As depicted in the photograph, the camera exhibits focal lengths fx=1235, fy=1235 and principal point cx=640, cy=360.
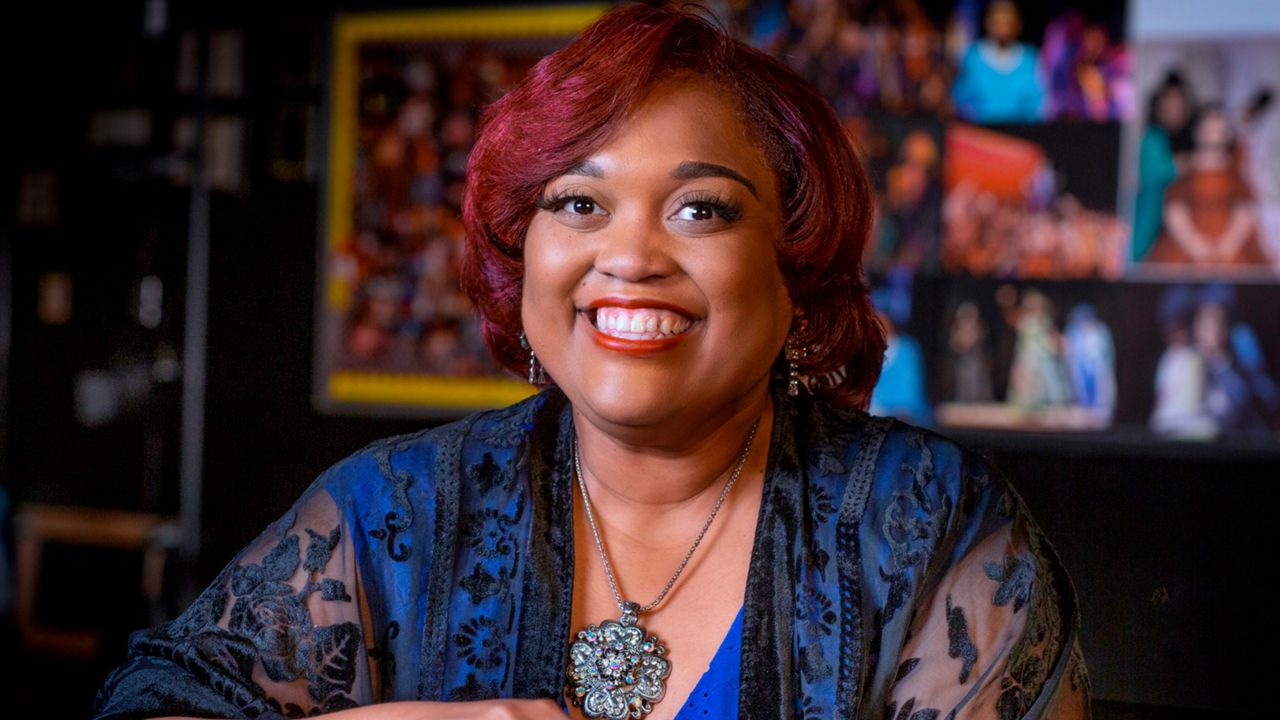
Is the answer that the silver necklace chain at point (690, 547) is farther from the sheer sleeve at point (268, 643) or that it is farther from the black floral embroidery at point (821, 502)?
the sheer sleeve at point (268, 643)

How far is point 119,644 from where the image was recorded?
12.6 ft

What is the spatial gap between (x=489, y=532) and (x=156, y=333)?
100 inches

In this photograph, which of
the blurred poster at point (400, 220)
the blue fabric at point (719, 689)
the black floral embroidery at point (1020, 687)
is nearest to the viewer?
the black floral embroidery at point (1020, 687)

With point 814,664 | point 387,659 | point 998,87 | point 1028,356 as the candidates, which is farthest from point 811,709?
point 998,87

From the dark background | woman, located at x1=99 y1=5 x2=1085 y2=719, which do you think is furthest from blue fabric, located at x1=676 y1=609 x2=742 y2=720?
the dark background

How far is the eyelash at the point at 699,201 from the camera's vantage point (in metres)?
1.36

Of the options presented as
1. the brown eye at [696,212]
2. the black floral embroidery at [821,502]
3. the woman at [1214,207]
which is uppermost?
the woman at [1214,207]

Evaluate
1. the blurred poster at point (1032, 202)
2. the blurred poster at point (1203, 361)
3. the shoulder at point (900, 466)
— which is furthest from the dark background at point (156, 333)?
the shoulder at point (900, 466)

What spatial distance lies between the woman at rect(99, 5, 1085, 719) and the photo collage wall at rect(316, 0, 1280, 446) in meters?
1.22

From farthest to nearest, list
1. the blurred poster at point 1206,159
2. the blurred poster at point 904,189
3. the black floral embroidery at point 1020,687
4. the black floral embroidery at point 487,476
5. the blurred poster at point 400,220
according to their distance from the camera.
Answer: the blurred poster at point 400,220, the blurred poster at point 904,189, the blurred poster at point 1206,159, the black floral embroidery at point 487,476, the black floral embroidery at point 1020,687

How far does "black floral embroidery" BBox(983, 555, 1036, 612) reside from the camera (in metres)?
1.37

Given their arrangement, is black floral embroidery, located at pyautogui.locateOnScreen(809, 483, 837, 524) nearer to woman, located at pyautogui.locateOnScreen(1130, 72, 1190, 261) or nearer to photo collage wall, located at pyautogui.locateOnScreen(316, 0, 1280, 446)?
photo collage wall, located at pyautogui.locateOnScreen(316, 0, 1280, 446)

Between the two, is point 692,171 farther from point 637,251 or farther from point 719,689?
point 719,689

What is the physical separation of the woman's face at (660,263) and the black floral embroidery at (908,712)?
393mm
